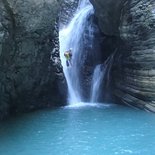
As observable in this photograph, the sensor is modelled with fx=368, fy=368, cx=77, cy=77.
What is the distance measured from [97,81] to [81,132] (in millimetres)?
8026

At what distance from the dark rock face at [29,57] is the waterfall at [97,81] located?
5.94 feet

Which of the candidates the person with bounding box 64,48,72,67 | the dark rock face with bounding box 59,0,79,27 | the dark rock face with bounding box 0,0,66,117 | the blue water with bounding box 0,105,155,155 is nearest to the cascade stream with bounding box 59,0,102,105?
the person with bounding box 64,48,72,67

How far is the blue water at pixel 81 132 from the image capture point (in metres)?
10.9

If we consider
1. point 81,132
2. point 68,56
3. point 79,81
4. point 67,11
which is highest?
point 67,11

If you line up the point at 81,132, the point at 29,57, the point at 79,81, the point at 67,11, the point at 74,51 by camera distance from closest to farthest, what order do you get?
the point at 81,132 < the point at 29,57 < the point at 79,81 < the point at 74,51 < the point at 67,11

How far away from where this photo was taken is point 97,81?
2067 cm

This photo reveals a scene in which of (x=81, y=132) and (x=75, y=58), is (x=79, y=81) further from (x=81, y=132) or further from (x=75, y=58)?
(x=81, y=132)

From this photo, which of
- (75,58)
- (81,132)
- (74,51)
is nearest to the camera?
(81,132)

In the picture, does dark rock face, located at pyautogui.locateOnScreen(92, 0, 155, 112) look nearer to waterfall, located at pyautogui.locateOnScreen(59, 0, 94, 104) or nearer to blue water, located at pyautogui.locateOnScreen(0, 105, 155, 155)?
blue water, located at pyautogui.locateOnScreen(0, 105, 155, 155)

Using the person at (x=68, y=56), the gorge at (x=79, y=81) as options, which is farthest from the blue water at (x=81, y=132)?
the person at (x=68, y=56)

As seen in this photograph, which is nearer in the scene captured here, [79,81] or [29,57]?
[29,57]

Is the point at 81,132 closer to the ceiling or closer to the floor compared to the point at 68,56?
closer to the floor

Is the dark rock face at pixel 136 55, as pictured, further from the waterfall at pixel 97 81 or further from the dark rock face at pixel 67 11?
the dark rock face at pixel 67 11

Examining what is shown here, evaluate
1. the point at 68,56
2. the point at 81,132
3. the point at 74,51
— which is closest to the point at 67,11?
the point at 74,51
